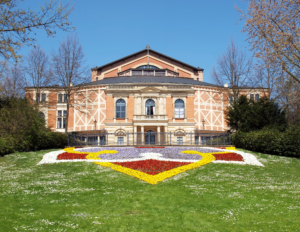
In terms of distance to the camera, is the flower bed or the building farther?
the building

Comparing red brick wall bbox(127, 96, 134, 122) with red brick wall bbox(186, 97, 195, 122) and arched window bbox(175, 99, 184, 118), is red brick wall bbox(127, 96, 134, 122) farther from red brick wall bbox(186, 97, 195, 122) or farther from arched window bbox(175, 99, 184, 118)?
red brick wall bbox(186, 97, 195, 122)

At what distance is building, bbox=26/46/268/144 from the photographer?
3572 cm

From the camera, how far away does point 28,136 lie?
74.8 feet

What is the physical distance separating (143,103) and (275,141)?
19002mm

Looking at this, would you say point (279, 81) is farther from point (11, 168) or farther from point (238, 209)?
point (11, 168)

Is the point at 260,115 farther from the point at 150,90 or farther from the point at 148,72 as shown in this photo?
the point at 148,72

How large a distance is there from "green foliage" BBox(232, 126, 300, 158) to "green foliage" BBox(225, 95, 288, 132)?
123cm

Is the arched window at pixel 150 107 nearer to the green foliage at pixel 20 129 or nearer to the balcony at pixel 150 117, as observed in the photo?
the balcony at pixel 150 117

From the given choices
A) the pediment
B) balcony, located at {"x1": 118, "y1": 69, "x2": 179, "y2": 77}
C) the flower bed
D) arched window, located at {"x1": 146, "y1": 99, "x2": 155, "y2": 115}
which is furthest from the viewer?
balcony, located at {"x1": 118, "y1": 69, "x2": 179, "y2": 77}

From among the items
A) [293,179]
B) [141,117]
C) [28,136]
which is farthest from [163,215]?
[141,117]

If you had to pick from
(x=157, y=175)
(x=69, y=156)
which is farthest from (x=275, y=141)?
(x=69, y=156)

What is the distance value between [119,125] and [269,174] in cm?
2390

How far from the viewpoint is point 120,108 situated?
37.2 meters

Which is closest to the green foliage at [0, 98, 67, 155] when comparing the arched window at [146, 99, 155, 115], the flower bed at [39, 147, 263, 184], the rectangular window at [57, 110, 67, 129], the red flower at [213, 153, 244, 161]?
the flower bed at [39, 147, 263, 184]
